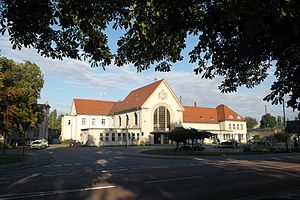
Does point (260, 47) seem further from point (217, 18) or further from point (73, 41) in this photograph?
point (73, 41)

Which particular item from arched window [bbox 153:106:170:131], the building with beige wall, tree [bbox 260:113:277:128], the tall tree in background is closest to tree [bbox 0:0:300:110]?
the building with beige wall

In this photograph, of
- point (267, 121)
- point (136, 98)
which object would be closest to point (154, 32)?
point (136, 98)

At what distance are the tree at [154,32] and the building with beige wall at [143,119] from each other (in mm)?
59702

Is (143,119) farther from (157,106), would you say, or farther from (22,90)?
(22,90)

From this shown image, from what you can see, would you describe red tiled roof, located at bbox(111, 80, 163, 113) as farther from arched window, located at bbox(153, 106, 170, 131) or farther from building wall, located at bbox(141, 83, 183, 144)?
arched window, located at bbox(153, 106, 170, 131)

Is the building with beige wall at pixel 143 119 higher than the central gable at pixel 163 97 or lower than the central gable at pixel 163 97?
lower

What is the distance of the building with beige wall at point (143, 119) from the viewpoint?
68750mm

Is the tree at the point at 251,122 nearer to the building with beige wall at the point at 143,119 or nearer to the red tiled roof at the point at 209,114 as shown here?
the building with beige wall at the point at 143,119

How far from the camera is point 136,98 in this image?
7850cm

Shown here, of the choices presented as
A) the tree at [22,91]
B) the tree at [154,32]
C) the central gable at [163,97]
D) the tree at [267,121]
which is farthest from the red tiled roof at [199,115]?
the tree at [154,32]

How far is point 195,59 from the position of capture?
8438 millimetres

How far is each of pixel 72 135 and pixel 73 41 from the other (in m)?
77.7

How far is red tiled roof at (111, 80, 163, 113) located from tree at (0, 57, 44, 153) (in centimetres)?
2324

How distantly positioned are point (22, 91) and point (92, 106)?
4327 centimetres
